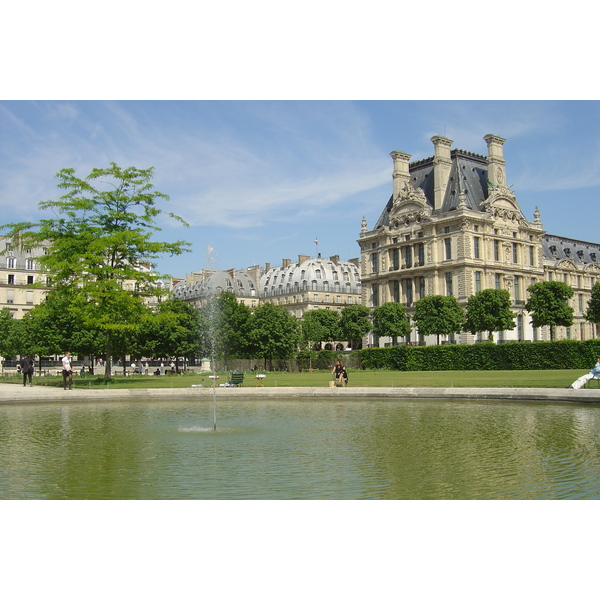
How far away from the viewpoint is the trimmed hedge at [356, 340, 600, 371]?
46.8 meters

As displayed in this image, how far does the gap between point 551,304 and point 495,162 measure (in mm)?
31282

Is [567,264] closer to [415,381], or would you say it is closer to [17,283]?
[415,381]

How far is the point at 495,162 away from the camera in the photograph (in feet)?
320

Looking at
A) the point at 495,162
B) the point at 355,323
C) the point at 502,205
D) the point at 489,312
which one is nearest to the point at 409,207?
the point at 502,205

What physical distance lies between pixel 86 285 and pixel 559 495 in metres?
29.6

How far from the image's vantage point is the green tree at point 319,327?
103750mm

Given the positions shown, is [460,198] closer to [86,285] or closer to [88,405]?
[86,285]

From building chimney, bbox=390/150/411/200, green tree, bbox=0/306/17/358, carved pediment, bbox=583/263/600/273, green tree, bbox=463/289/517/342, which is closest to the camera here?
green tree, bbox=0/306/17/358

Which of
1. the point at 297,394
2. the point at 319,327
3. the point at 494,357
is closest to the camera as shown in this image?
the point at 297,394

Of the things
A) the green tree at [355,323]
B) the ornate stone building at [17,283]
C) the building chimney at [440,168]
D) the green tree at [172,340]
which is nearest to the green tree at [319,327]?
the green tree at [355,323]

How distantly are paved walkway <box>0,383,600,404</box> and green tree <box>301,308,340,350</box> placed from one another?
72.7 m

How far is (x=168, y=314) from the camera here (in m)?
37.0

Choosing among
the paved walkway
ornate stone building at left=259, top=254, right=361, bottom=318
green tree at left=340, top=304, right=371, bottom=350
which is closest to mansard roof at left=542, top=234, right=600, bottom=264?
green tree at left=340, top=304, right=371, bottom=350

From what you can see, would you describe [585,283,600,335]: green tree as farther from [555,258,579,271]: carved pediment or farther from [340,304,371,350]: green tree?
[340,304,371,350]: green tree
